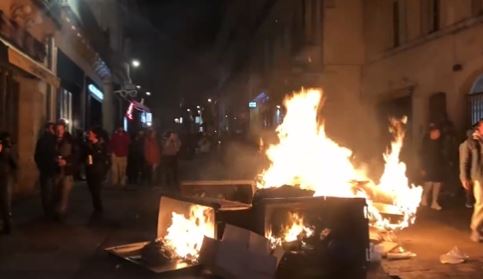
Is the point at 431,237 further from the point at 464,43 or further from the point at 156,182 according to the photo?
the point at 156,182

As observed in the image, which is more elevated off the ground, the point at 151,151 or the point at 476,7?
the point at 476,7

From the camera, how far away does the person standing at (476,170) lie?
8539 mm

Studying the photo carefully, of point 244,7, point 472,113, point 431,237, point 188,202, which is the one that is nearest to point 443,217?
point 431,237

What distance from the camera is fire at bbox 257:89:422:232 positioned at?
A: 8.59 metres

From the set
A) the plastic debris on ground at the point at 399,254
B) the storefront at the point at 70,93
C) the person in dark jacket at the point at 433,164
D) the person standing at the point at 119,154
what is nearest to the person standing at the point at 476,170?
the plastic debris on ground at the point at 399,254

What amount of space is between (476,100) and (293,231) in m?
9.25

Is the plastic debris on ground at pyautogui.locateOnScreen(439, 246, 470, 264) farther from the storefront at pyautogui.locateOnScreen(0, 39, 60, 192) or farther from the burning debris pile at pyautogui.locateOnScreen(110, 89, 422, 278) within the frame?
the storefront at pyautogui.locateOnScreen(0, 39, 60, 192)

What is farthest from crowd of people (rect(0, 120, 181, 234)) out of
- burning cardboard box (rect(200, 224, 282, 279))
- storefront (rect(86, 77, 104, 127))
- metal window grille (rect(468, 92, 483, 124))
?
metal window grille (rect(468, 92, 483, 124))

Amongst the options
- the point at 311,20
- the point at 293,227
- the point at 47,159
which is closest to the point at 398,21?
the point at 311,20

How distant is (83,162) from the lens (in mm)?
10898

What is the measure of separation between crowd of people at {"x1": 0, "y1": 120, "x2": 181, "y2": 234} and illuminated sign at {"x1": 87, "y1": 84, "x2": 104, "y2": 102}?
667 centimetres

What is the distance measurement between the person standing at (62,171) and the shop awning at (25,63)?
1.59m

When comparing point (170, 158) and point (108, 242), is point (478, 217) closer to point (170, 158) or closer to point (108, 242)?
point (108, 242)

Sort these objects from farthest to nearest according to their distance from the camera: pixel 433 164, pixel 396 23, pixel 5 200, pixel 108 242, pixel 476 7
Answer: pixel 396 23 < pixel 476 7 < pixel 433 164 < pixel 5 200 < pixel 108 242
